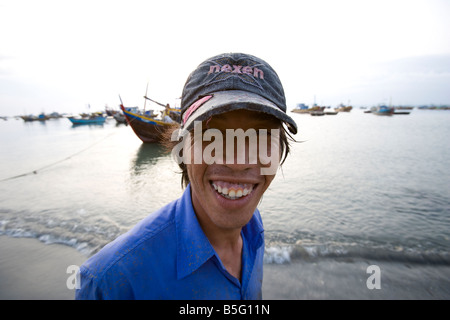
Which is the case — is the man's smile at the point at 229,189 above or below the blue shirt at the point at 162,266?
above

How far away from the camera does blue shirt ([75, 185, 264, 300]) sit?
1013mm

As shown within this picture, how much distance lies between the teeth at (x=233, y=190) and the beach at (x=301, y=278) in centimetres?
295

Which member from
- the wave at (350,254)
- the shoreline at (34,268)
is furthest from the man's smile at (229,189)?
the shoreline at (34,268)

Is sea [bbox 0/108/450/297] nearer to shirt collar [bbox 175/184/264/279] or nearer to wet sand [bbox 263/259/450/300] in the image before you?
wet sand [bbox 263/259/450/300]

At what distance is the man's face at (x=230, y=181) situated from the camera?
3.88ft

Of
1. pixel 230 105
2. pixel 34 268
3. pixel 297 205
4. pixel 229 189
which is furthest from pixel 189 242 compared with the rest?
pixel 297 205

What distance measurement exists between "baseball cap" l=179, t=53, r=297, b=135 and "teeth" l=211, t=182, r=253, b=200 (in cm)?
37

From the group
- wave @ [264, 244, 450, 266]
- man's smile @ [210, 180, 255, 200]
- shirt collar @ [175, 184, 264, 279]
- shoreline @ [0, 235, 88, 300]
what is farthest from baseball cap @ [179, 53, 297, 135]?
shoreline @ [0, 235, 88, 300]

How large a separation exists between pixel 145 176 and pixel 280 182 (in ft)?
20.2

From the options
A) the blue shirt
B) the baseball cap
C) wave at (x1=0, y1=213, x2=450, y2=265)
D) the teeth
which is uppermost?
the baseball cap

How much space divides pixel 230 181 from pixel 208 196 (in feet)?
0.51

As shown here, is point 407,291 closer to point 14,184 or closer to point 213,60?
point 213,60

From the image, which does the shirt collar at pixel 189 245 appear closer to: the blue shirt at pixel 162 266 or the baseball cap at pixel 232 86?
the blue shirt at pixel 162 266

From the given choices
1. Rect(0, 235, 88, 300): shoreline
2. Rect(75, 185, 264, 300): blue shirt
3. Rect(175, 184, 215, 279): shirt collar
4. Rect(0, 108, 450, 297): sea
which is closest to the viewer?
Rect(75, 185, 264, 300): blue shirt
